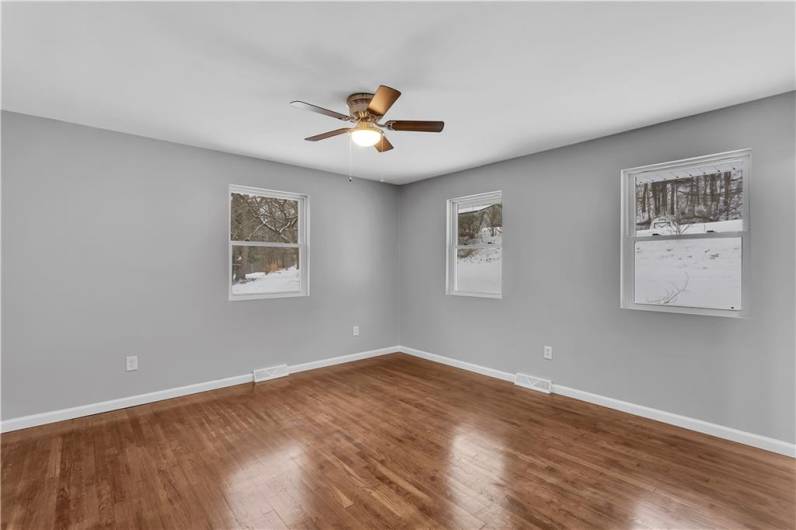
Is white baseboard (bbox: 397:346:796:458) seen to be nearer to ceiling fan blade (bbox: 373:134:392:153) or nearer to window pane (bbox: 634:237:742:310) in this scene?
window pane (bbox: 634:237:742:310)

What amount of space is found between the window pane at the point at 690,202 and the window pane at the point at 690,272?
110 mm

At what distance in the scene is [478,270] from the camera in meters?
4.70

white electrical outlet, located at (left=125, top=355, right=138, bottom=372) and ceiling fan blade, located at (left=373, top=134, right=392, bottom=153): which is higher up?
ceiling fan blade, located at (left=373, top=134, right=392, bottom=153)

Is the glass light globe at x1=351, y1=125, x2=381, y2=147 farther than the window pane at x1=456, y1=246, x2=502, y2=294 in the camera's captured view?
No

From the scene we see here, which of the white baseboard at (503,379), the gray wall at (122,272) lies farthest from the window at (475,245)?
the gray wall at (122,272)

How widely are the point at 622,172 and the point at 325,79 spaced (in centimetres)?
270

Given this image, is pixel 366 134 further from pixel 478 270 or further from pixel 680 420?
pixel 680 420

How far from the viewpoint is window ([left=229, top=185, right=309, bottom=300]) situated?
4.14 meters

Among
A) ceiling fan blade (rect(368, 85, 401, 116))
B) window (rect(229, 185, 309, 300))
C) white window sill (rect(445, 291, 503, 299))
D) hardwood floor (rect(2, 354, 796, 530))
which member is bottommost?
hardwood floor (rect(2, 354, 796, 530))

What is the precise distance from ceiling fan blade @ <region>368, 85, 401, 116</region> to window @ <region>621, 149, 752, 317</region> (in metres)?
2.36

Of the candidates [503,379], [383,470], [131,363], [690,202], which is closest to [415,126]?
[383,470]

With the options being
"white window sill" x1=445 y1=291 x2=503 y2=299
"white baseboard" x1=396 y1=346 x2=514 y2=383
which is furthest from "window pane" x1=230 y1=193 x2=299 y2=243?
"white baseboard" x1=396 y1=346 x2=514 y2=383

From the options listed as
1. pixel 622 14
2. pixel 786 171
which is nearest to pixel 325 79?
pixel 622 14

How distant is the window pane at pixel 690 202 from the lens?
2859 millimetres
